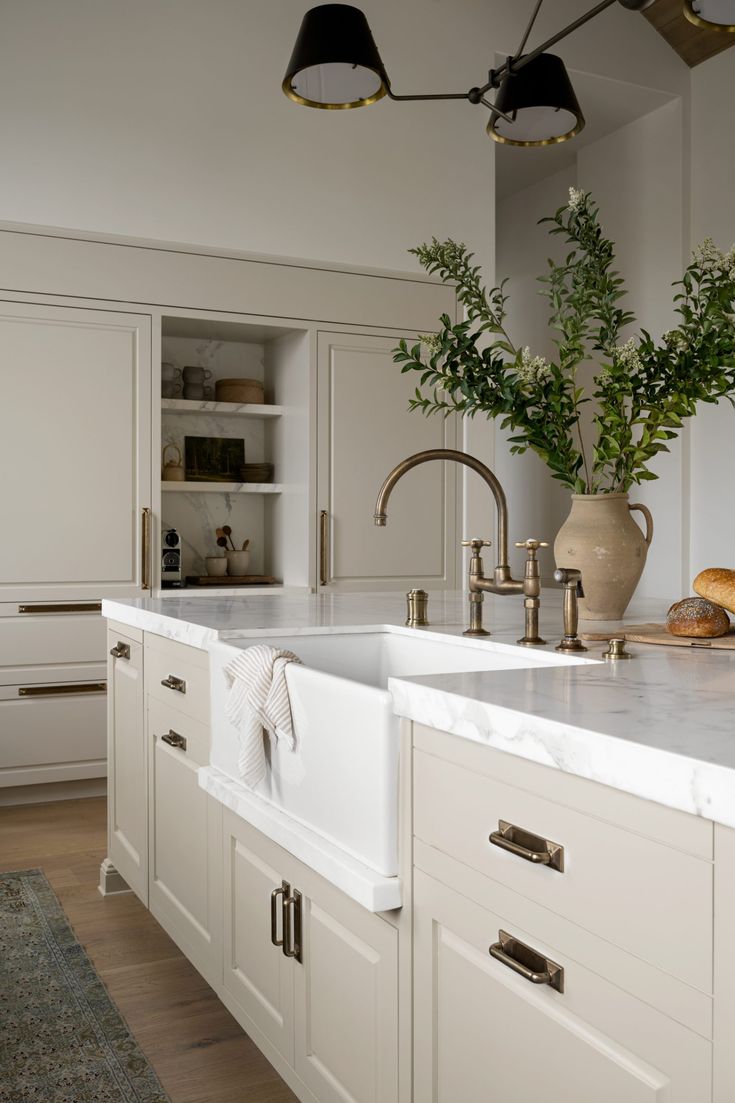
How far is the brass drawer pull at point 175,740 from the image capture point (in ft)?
6.81

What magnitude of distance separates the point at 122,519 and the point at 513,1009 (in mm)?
3315

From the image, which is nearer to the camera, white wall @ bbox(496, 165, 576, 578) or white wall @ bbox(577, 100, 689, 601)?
white wall @ bbox(577, 100, 689, 601)

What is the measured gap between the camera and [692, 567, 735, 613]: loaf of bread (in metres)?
1.63

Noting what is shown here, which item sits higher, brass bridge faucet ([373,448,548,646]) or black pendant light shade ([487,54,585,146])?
black pendant light shade ([487,54,585,146])

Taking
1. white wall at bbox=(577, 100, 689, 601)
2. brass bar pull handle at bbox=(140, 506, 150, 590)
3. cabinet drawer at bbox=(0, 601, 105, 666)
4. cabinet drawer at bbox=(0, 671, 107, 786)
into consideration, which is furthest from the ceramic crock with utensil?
white wall at bbox=(577, 100, 689, 601)

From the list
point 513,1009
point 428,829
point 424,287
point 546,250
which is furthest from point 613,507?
point 546,250

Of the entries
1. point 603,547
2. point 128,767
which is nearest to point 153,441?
point 128,767

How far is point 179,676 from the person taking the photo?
2.10 m

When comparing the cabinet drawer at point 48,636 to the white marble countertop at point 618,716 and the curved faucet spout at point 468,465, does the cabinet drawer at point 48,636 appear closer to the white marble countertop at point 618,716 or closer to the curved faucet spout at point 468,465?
the curved faucet spout at point 468,465

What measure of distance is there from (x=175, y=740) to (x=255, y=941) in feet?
1.80

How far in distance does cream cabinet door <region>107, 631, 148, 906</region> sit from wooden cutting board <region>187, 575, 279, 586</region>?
176 cm

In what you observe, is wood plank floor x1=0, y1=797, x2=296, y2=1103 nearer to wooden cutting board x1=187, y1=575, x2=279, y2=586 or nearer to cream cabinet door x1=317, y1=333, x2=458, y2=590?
wooden cutting board x1=187, y1=575, x2=279, y2=586

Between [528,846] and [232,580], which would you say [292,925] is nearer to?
[528,846]

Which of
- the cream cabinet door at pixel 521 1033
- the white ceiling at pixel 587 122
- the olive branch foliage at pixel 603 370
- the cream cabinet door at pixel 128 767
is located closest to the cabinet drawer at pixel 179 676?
the cream cabinet door at pixel 128 767
